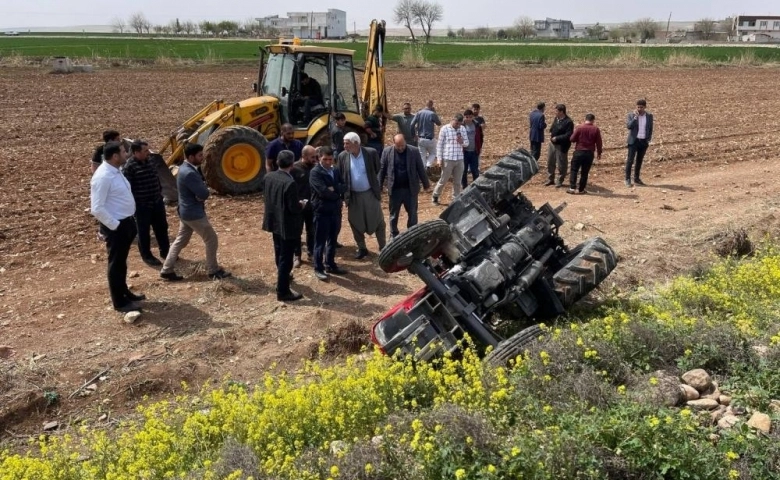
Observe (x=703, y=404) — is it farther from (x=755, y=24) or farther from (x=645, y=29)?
(x=755, y=24)

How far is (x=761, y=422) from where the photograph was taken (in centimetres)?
387

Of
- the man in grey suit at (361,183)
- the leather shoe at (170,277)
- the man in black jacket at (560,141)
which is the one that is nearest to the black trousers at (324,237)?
the man in grey suit at (361,183)

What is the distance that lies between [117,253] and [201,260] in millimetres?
1583

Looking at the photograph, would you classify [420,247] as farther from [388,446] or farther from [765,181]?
[765,181]

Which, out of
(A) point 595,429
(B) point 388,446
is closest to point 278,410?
(B) point 388,446

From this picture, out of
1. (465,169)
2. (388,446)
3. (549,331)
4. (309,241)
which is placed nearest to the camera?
(388,446)

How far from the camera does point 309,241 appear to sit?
8320mm

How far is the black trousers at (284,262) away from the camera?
6926 millimetres

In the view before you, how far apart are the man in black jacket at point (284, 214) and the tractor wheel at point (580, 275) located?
2.70m

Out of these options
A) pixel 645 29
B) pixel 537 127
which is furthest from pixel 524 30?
pixel 537 127

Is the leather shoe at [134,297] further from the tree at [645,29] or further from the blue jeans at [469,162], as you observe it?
the tree at [645,29]

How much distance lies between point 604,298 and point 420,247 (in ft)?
7.71

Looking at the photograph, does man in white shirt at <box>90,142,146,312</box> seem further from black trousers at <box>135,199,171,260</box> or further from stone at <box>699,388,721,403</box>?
stone at <box>699,388,721,403</box>

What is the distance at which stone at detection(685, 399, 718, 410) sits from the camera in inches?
168
